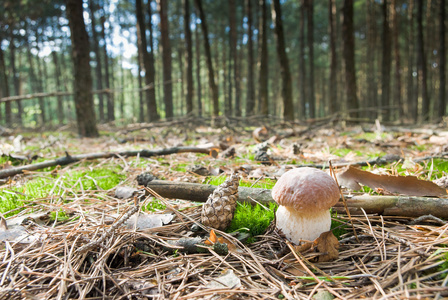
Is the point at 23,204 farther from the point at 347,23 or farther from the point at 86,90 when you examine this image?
the point at 347,23

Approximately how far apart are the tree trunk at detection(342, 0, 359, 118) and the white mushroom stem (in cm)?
704

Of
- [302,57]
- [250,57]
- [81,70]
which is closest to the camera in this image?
[81,70]

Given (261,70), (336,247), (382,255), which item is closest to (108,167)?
(336,247)

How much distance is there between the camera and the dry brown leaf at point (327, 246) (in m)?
1.23

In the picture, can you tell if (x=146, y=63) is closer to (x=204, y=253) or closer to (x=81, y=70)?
(x=81, y=70)

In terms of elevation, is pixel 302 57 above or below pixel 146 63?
above

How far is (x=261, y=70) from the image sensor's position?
10.1 meters

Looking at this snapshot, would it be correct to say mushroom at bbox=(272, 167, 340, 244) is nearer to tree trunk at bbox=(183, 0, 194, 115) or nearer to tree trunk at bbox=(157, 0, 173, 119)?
tree trunk at bbox=(183, 0, 194, 115)

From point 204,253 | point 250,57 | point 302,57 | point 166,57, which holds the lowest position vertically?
point 204,253

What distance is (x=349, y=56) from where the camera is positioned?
7.63 metres

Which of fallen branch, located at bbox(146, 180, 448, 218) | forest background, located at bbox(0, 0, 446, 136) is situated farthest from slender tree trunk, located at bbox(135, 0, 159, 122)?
fallen branch, located at bbox(146, 180, 448, 218)

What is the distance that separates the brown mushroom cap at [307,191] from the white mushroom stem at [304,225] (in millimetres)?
81

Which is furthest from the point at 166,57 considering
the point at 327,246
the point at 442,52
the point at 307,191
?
the point at 442,52

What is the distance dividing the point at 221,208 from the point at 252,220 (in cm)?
21
